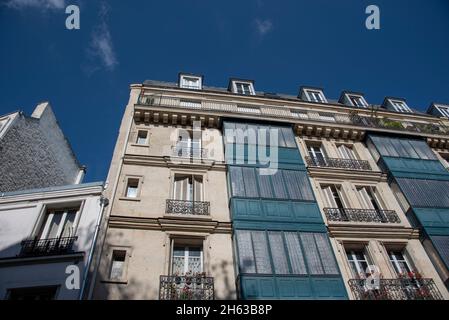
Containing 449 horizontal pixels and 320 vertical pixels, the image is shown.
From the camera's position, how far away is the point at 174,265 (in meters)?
8.38

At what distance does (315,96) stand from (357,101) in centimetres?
258

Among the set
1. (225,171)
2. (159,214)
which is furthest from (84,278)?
(225,171)

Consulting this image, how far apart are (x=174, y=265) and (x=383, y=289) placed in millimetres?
5919

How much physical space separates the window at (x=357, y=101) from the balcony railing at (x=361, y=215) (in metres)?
8.37

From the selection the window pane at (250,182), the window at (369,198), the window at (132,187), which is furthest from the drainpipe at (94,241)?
the window at (369,198)

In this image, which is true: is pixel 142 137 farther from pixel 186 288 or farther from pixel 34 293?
pixel 186 288

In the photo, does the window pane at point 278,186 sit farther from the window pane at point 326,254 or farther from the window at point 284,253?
the window pane at point 326,254

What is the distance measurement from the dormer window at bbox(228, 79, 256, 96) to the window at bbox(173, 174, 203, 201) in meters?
7.19

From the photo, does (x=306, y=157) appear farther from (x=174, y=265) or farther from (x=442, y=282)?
(x=174, y=265)

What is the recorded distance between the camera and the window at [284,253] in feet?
26.9

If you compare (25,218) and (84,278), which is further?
(25,218)

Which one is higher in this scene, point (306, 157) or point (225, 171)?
point (306, 157)

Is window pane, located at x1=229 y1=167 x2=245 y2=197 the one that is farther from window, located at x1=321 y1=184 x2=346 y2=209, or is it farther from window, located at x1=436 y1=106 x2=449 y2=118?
window, located at x1=436 y1=106 x2=449 y2=118
